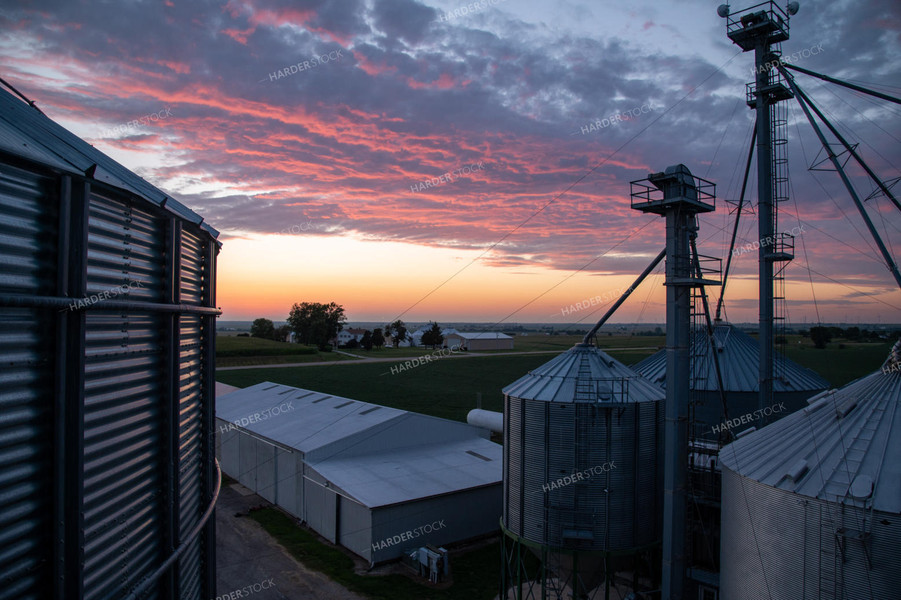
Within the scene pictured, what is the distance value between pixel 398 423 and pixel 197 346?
61.4 ft

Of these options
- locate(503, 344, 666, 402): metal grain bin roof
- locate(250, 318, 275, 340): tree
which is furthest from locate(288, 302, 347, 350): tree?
locate(503, 344, 666, 402): metal grain bin roof

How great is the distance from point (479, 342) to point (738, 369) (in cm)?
11811

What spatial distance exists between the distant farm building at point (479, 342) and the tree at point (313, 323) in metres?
31.7

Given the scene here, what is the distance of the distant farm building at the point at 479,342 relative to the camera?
142 metres

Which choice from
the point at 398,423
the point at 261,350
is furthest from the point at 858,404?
the point at 261,350

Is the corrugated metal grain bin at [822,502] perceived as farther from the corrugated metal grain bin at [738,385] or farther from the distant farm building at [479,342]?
the distant farm building at [479,342]

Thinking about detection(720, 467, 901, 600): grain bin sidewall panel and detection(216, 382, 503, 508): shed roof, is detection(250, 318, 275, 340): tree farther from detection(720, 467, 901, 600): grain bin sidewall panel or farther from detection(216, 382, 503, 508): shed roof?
detection(720, 467, 901, 600): grain bin sidewall panel

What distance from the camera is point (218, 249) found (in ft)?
Result: 38.2

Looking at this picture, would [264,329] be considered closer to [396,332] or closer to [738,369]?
[396,332]

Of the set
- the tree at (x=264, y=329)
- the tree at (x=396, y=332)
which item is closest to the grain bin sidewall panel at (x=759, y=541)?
the tree at (x=396, y=332)

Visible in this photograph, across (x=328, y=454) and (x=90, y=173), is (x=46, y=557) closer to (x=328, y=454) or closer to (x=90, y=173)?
(x=90, y=173)

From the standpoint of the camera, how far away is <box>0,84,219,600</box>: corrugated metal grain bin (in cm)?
525

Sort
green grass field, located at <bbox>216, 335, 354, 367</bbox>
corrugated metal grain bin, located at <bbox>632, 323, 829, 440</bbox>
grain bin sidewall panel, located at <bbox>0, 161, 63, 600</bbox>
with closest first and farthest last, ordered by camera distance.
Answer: grain bin sidewall panel, located at <bbox>0, 161, 63, 600</bbox>
corrugated metal grain bin, located at <bbox>632, 323, 829, 440</bbox>
green grass field, located at <bbox>216, 335, 354, 367</bbox>

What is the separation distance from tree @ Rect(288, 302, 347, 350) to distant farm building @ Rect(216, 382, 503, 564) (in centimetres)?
10175
